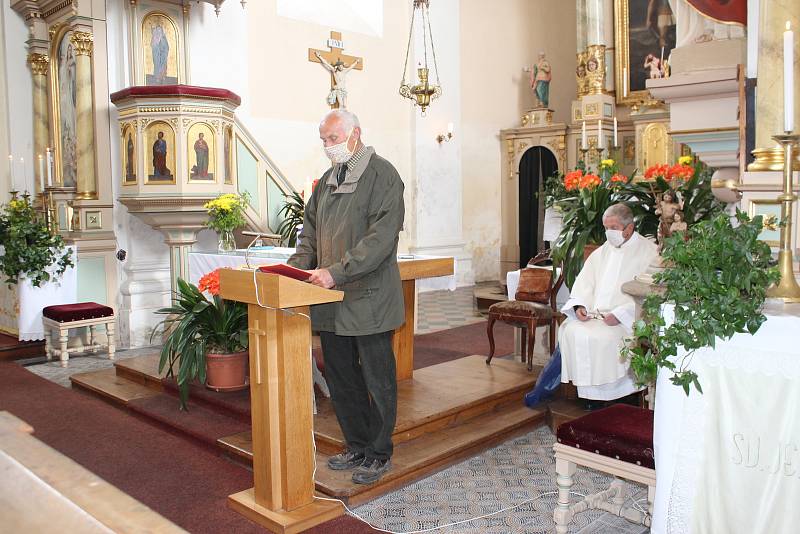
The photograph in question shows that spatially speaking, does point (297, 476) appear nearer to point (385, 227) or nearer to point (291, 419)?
point (291, 419)

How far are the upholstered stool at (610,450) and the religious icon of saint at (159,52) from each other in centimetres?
668

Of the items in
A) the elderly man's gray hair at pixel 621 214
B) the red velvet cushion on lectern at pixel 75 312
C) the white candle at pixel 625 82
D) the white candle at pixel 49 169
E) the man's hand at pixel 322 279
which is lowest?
the red velvet cushion on lectern at pixel 75 312

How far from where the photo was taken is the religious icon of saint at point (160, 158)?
7.41 metres

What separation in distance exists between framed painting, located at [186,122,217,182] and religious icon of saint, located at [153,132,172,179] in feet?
0.78

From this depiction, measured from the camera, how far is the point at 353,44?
11148 mm

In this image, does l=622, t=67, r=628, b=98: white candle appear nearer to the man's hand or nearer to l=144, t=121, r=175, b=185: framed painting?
l=144, t=121, r=175, b=185: framed painting

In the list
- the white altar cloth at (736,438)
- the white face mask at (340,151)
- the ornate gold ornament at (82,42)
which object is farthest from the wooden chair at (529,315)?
the ornate gold ornament at (82,42)

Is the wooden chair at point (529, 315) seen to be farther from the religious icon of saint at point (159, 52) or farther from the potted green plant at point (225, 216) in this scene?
the religious icon of saint at point (159, 52)

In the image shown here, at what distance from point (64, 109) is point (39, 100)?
0.56 meters

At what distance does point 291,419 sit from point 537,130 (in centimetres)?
1080

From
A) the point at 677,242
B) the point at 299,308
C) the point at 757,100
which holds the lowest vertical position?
the point at 299,308

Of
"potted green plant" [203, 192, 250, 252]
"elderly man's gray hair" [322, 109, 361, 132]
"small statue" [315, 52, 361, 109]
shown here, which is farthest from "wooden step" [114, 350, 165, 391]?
"small statue" [315, 52, 361, 109]

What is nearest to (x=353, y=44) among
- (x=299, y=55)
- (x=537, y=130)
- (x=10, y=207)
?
(x=299, y=55)

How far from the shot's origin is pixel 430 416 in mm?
4406
